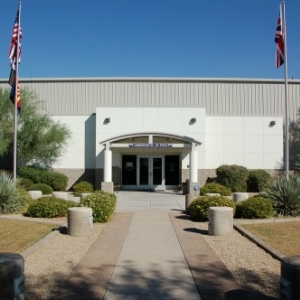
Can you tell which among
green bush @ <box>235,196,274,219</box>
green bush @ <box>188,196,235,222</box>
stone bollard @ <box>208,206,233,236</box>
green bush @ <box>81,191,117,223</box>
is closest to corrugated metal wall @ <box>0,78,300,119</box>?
green bush @ <box>235,196,274,219</box>

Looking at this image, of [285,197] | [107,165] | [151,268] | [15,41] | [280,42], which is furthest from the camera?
[107,165]

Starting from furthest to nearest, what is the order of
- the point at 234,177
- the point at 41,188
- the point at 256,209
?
1. the point at 234,177
2. the point at 41,188
3. the point at 256,209

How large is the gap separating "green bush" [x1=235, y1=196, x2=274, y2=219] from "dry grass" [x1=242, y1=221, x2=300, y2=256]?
95cm

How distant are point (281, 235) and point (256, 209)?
9.83ft

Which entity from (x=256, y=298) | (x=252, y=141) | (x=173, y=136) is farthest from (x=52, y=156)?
(x=256, y=298)

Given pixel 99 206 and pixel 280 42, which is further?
pixel 280 42

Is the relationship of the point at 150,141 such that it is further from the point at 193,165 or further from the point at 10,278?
the point at 10,278

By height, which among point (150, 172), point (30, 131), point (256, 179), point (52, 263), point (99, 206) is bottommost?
point (52, 263)

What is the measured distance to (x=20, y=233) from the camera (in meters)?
11.5

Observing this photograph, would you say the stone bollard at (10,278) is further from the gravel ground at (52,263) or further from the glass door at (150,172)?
the glass door at (150,172)

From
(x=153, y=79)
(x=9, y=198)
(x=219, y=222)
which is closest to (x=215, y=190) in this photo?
(x=153, y=79)

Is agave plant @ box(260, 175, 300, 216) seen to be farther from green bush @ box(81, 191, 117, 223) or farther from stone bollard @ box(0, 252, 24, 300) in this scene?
stone bollard @ box(0, 252, 24, 300)

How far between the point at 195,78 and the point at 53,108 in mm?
10621

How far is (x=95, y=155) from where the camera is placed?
29812 mm
